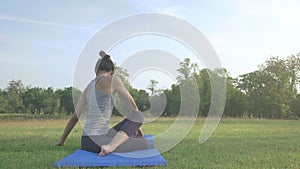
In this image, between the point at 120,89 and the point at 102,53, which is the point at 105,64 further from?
the point at 120,89

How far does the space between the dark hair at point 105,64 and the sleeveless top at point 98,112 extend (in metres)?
0.13

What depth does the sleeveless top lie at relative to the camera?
434 cm

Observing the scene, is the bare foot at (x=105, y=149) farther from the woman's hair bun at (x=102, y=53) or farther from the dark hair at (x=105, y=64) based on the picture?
the woman's hair bun at (x=102, y=53)

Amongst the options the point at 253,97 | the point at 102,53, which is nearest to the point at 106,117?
the point at 102,53

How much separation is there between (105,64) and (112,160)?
1.19 metres

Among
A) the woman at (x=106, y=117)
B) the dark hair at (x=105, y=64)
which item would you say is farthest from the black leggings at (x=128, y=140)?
the dark hair at (x=105, y=64)

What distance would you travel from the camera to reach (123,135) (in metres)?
4.25

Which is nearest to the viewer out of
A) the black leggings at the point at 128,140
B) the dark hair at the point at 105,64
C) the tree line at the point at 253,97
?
the black leggings at the point at 128,140

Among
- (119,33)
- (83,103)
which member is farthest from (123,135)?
(119,33)

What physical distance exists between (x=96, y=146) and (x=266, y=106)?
30792 millimetres

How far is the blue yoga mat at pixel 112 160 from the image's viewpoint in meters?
3.81

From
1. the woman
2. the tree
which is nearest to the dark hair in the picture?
the woman

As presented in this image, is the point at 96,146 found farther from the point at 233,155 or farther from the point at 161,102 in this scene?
the point at 161,102

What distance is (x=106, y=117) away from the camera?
14.4 ft
